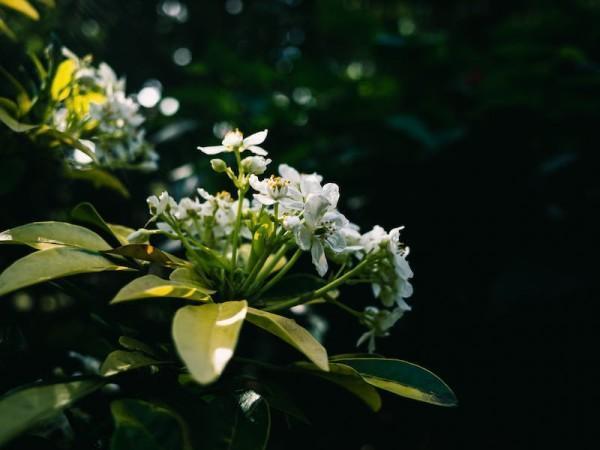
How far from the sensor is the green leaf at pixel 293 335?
781 mm

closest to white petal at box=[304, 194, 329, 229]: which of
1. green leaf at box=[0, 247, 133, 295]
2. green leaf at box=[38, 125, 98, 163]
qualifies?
green leaf at box=[0, 247, 133, 295]

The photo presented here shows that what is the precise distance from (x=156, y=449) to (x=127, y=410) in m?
0.07

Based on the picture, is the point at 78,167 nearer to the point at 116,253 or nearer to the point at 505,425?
the point at 116,253

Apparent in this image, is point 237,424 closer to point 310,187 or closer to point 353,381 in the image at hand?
point 353,381

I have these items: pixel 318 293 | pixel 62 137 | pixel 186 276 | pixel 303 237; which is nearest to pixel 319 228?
pixel 303 237

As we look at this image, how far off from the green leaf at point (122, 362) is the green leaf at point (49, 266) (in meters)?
0.15

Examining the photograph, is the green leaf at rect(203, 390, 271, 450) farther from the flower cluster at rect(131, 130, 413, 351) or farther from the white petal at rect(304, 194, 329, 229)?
the white petal at rect(304, 194, 329, 229)

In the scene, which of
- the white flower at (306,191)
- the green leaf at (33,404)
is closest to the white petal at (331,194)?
the white flower at (306,191)

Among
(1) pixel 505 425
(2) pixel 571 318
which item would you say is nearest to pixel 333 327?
(1) pixel 505 425

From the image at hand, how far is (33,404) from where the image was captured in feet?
2.40

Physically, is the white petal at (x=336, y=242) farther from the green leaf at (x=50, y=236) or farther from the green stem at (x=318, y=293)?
the green leaf at (x=50, y=236)

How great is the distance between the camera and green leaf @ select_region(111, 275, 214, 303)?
0.75 m

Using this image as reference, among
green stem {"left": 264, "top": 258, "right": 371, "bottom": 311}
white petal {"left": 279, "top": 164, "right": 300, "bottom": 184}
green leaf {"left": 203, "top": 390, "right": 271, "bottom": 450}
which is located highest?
white petal {"left": 279, "top": 164, "right": 300, "bottom": 184}

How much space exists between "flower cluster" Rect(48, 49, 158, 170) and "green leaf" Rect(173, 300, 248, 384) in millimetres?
619
